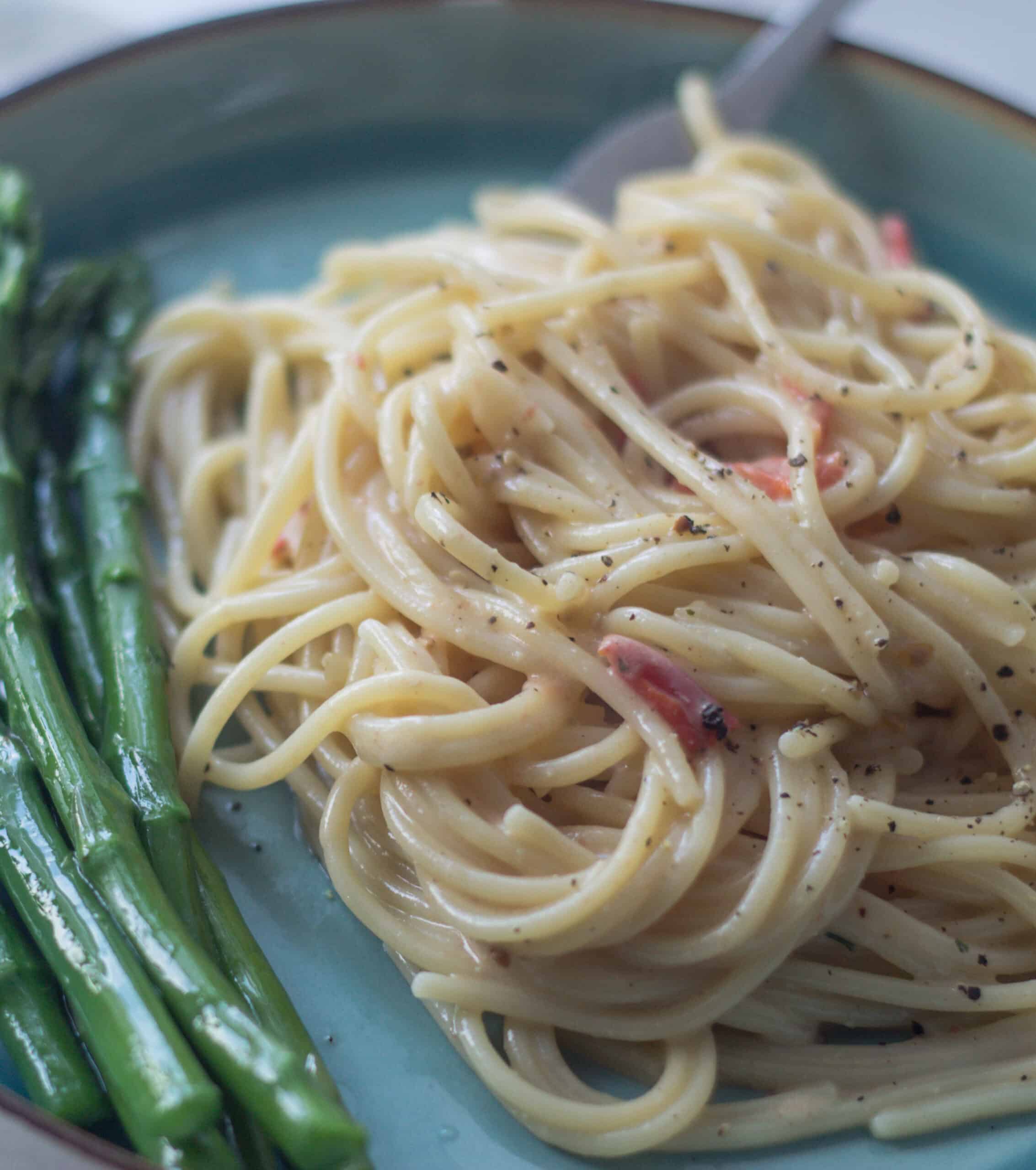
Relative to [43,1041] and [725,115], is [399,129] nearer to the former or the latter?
[725,115]

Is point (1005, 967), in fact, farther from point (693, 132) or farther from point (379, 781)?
point (693, 132)

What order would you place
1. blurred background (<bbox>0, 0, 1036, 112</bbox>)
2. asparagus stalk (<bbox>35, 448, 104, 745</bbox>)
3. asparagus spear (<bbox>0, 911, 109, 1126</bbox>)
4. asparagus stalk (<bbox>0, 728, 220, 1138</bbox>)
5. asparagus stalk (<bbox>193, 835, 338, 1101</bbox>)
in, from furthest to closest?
1. blurred background (<bbox>0, 0, 1036, 112</bbox>)
2. asparagus stalk (<bbox>35, 448, 104, 745</bbox>)
3. asparagus stalk (<bbox>193, 835, 338, 1101</bbox>)
4. asparagus spear (<bbox>0, 911, 109, 1126</bbox>)
5. asparagus stalk (<bbox>0, 728, 220, 1138</bbox>)

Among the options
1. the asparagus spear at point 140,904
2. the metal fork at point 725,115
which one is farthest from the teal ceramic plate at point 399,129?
the asparagus spear at point 140,904

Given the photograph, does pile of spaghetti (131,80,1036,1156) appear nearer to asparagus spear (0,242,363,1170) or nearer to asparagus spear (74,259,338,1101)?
asparagus spear (74,259,338,1101)

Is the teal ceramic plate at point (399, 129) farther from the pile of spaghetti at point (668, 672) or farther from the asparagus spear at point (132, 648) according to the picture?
the pile of spaghetti at point (668, 672)

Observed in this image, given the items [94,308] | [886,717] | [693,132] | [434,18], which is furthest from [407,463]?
[434,18]

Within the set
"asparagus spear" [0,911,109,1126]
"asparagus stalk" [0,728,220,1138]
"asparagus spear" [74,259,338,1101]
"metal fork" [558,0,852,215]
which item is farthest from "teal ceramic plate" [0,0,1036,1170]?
"asparagus spear" [0,911,109,1126]
